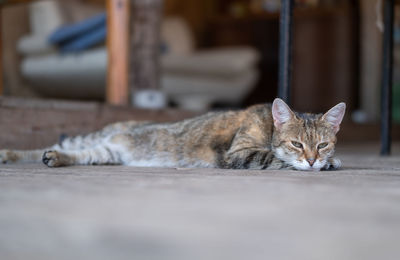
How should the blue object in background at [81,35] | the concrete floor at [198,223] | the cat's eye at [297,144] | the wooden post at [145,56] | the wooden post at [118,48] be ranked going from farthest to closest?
1. the blue object in background at [81,35]
2. the wooden post at [145,56]
3. the wooden post at [118,48]
4. the cat's eye at [297,144]
5. the concrete floor at [198,223]

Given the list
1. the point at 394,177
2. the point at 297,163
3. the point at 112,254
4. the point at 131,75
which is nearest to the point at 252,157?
the point at 297,163

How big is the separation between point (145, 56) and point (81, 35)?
4.65 ft

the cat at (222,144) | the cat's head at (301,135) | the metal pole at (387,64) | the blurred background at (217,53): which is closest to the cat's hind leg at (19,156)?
the cat at (222,144)

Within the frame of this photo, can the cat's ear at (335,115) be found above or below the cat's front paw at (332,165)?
above

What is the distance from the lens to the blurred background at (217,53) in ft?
14.4

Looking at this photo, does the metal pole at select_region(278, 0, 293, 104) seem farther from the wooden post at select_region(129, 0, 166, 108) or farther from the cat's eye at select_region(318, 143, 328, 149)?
the wooden post at select_region(129, 0, 166, 108)

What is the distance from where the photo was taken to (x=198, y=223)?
2.12 ft

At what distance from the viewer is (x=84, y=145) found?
2.09 meters

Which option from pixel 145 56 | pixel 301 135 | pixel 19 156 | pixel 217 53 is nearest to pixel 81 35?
pixel 145 56

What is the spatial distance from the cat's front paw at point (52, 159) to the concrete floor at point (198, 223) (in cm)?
70

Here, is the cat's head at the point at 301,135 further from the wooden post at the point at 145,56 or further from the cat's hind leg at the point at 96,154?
the wooden post at the point at 145,56

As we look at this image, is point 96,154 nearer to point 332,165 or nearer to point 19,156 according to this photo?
point 19,156

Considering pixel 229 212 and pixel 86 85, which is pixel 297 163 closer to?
pixel 229 212

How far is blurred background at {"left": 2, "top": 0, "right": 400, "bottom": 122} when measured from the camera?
4.40 m
